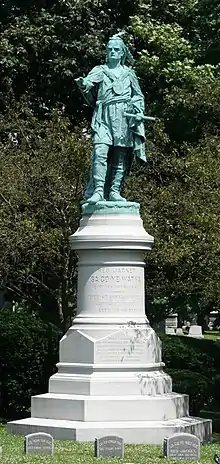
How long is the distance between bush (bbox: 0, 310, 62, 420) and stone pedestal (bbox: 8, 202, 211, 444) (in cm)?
420

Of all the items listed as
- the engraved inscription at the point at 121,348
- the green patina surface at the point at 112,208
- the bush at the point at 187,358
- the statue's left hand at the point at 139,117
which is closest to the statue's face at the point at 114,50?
the statue's left hand at the point at 139,117

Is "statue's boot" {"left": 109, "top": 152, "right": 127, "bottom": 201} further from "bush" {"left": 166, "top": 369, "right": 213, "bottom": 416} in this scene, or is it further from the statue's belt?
"bush" {"left": 166, "top": 369, "right": 213, "bottom": 416}

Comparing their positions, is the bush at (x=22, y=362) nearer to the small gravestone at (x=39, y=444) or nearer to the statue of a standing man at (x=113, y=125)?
the statue of a standing man at (x=113, y=125)

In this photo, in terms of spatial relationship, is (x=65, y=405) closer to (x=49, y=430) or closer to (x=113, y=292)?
(x=49, y=430)

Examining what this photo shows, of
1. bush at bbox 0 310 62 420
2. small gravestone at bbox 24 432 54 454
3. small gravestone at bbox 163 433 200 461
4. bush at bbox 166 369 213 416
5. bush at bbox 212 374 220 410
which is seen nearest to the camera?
small gravestone at bbox 163 433 200 461

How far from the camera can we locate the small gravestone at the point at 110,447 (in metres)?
12.6

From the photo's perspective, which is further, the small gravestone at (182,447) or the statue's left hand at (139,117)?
the statue's left hand at (139,117)

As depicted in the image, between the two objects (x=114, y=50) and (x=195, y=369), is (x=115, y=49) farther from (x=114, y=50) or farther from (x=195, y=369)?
(x=195, y=369)

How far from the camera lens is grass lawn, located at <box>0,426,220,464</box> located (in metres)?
12.1

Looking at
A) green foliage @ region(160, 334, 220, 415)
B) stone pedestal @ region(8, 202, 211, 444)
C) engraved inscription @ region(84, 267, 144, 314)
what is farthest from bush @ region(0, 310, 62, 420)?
engraved inscription @ region(84, 267, 144, 314)

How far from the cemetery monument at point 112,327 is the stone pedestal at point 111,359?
0.05 ft

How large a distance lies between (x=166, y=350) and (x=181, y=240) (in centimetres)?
265

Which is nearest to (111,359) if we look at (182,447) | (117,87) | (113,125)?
(182,447)

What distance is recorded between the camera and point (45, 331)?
19.8 meters
